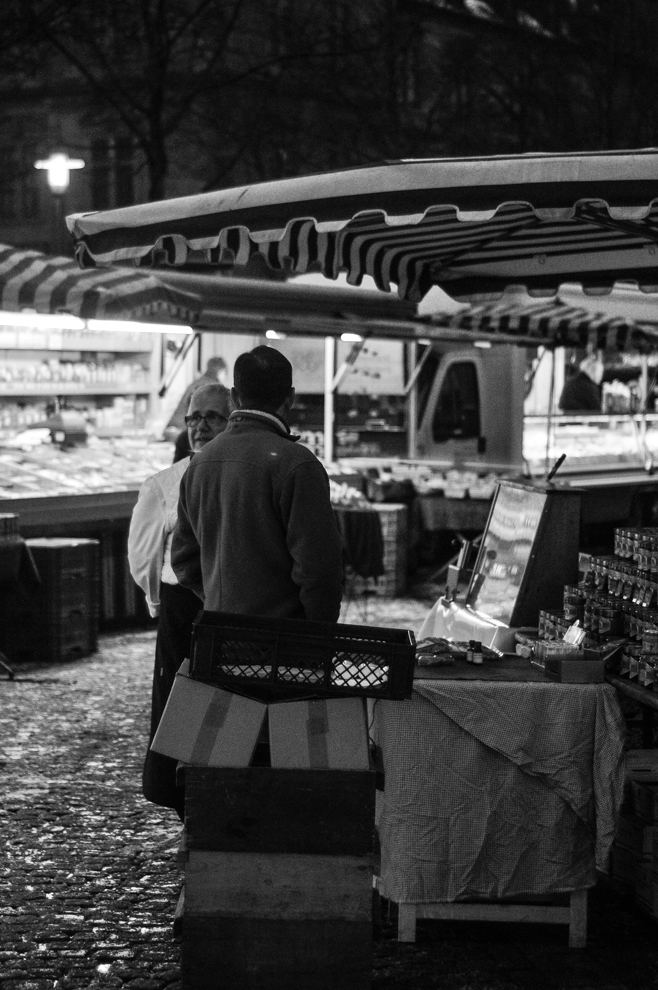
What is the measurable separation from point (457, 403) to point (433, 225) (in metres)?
9.95

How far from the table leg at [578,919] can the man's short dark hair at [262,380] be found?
2.04 metres

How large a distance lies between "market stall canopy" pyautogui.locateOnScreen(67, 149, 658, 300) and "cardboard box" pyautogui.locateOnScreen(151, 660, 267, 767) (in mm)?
1894

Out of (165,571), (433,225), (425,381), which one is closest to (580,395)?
(425,381)

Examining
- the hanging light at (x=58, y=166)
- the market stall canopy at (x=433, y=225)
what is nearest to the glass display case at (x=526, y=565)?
the market stall canopy at (x=433, y=225)

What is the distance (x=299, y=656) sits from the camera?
3.80 metres

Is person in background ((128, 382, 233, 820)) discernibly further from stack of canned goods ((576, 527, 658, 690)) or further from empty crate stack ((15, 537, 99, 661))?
empty crate stack ((15, 537, 99, 661))

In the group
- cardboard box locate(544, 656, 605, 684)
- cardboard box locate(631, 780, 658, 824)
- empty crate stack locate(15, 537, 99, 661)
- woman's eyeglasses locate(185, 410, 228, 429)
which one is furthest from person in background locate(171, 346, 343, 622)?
empty crate stack locate(15, 537, 99, 661)

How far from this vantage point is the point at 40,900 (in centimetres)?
495

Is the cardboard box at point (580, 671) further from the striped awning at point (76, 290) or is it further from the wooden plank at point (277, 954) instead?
the striped awning at point (76, 290)

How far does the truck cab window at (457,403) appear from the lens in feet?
50.4

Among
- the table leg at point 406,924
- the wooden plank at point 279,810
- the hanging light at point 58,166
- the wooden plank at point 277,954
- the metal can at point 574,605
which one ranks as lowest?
the table leg at point 406,924

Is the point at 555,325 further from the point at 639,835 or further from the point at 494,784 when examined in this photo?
the point at 494,784

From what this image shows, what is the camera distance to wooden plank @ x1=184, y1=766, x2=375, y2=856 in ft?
12.5

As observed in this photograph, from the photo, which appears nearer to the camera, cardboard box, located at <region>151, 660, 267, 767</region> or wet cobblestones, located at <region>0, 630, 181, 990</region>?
cardboard box, located at <region>151, 660, 267, 767</region>
